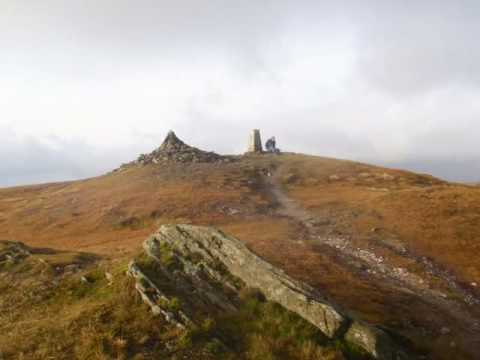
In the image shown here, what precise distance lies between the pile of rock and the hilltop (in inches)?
25.5

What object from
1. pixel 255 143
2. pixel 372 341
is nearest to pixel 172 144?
pixel 255 143

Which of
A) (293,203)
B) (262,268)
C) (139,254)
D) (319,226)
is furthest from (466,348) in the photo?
(293,203)

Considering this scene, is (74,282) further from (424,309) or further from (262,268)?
(424,309)

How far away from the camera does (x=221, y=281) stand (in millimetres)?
15234

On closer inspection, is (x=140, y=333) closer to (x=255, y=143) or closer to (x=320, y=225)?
(x=320, y=225)

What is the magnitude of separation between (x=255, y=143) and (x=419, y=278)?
87587mm

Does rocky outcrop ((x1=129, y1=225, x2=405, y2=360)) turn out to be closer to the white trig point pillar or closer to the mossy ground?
the mossy ground

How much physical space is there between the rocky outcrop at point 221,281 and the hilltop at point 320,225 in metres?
1.31

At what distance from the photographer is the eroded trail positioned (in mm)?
21334

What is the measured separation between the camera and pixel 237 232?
38.9 meters

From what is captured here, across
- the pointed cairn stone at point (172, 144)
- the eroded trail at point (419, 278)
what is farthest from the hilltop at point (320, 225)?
the pointed cairn stone at point (172, 144)

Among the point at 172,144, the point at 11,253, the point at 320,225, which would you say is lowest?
the point at 320,225

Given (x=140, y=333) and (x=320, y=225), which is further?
(x=320, y=225)

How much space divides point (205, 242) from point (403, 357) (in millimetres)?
9526
